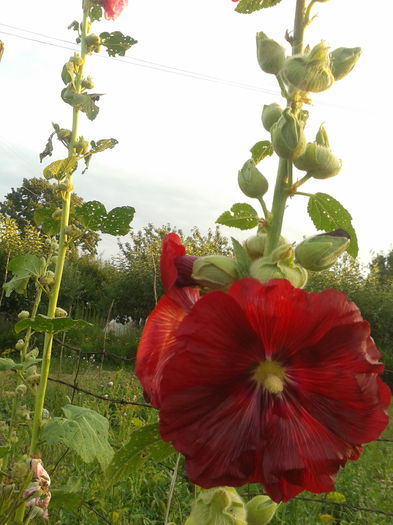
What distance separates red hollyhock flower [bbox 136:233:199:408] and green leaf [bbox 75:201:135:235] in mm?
1057

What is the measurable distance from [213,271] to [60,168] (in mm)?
1260

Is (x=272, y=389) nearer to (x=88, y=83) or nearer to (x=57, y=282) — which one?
(x=57, y=282)

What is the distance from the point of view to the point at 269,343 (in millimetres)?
555

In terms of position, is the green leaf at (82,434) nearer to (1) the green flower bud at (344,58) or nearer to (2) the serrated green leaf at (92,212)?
(2) the serrated green leaf at (92,212)

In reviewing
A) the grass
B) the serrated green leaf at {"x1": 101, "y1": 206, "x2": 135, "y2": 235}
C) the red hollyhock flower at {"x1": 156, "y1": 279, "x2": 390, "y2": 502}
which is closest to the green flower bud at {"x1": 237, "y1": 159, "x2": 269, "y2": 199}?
the red hollyhock flower at {"x1": 156, "y1": 279, "x2": 390, "y2": 502}

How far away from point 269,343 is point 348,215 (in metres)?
0.34

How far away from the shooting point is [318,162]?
682 millimetres

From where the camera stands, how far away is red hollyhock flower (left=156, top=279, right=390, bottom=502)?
0.52 m

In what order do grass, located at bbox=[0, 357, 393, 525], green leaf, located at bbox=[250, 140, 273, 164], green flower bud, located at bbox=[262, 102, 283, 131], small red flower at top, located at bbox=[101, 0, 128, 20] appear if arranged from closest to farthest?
green flower bud, located at bbox=[262, 102, 283, 131] < green leaf, located at bbox=[250, 140, 273, 164] < small red flower at top, located at bbox=[101, 0, 128, 20] < grass, located at bbox=[0, 357, 393, 525]

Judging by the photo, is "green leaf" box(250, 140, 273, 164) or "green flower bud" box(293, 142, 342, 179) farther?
"green leaf" box(250, 140, 273, 164)

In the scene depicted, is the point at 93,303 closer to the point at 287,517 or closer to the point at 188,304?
the point at 287,517

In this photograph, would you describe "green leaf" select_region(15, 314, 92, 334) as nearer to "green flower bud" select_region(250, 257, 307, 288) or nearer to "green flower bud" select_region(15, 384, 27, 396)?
"green flower bud" select_region(15, 384, 27, 396)

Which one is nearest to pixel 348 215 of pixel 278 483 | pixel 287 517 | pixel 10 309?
pixel 278 483

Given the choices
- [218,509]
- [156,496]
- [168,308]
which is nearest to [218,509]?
[218,509]
